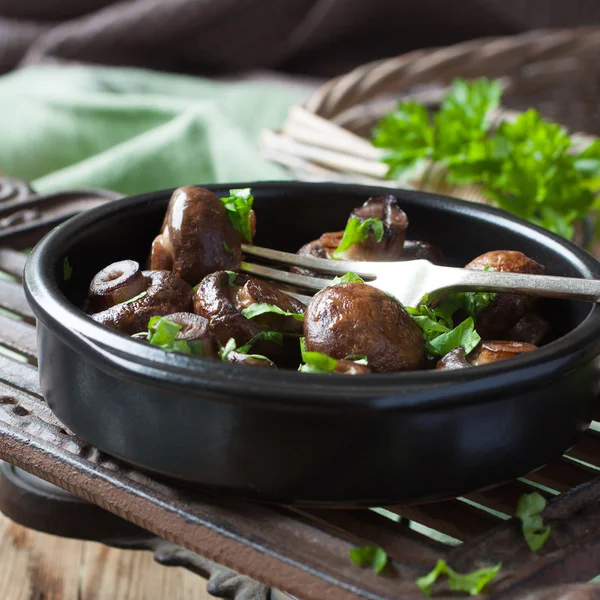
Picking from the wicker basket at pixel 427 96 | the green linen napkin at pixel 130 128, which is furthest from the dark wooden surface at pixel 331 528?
the green linen napkin at pixel 130 128

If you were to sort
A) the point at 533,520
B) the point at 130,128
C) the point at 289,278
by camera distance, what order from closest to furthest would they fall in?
the point at 533,520 < the point at 289,278 < the point at 130,128

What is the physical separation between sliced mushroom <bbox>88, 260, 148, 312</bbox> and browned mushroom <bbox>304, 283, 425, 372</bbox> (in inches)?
10.5

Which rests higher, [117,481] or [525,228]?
[525,228]

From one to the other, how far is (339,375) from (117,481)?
0.95 feet

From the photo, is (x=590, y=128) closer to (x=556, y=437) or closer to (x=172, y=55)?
(x=172, y=55)

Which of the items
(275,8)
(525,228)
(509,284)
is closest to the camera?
(509,284)

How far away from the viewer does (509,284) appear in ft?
4.03

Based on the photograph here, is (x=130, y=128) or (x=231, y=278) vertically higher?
(x=231, y=278)

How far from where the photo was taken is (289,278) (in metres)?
1.41

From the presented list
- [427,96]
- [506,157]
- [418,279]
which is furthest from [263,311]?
[427,96]

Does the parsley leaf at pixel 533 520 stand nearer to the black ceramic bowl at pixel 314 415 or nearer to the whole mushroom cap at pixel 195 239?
the black ceramic bowl at pixel 314 415

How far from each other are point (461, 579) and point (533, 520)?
0.47ft

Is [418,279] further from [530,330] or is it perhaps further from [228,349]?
[228,349]

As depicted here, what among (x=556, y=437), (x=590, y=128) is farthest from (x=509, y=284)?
(x=590, y=128)
